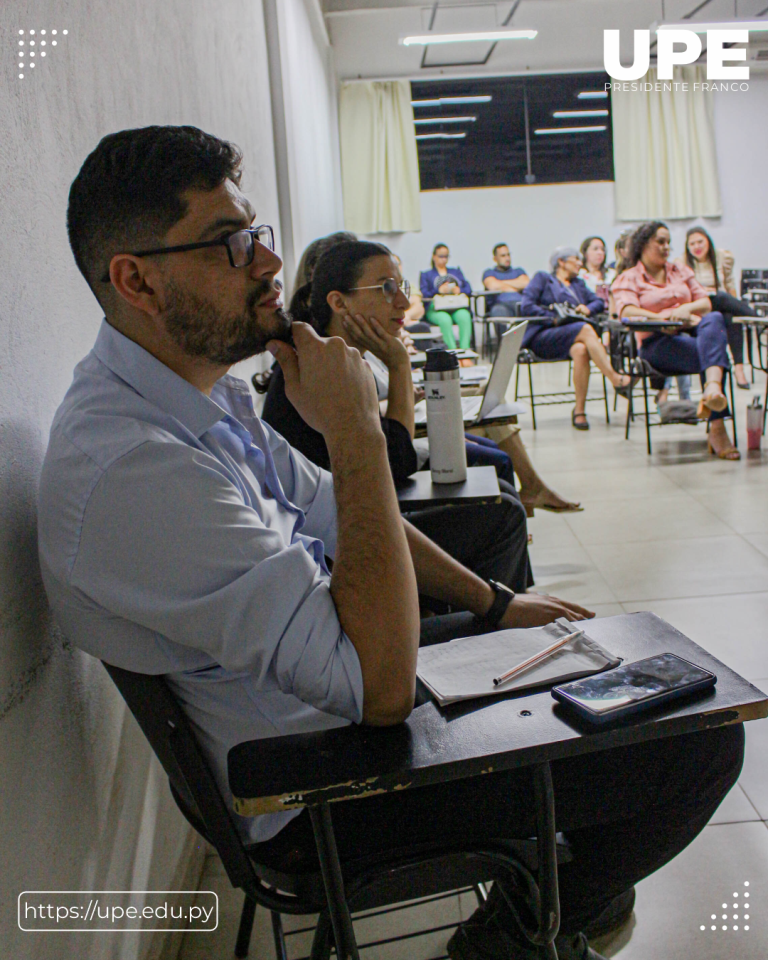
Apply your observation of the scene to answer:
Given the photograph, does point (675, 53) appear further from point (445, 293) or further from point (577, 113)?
point (445, 293)

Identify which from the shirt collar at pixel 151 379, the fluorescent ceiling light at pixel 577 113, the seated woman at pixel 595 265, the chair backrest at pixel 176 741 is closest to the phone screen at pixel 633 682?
the chair backrest at pixel 176 741

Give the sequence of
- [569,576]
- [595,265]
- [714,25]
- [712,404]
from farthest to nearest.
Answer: [595,265] < [714,25] < [712,404] < [569,576]

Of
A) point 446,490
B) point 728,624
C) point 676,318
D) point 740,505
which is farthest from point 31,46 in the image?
point 676,318

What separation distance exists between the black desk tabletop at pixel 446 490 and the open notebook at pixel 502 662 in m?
0.61

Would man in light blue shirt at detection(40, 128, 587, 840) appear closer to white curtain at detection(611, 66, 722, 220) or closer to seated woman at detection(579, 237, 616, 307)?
seated woman at detection(579, 237, 616, 307)

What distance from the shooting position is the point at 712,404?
4.50 meters

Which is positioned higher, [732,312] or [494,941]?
[732,312]

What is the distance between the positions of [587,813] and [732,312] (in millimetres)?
5228

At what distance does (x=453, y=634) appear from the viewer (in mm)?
1324

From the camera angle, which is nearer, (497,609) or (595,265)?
(497,609)

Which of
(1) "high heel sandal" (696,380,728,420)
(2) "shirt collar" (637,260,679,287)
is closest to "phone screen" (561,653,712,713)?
(1) "high heel sandal" (696,380,728,420)

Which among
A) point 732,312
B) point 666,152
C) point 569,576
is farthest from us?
point 666,152

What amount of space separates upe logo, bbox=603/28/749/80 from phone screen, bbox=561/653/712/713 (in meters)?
8.62

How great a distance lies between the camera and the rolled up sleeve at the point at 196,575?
2.68ft
